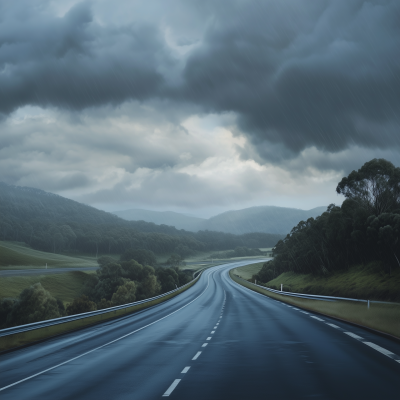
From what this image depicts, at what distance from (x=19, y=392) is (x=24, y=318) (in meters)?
48.2

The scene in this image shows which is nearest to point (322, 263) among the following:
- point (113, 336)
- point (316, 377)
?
point (113, 336)

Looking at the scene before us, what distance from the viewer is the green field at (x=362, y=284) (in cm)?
5209

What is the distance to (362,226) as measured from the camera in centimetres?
6112

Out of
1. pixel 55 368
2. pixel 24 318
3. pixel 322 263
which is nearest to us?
pixel 55 368

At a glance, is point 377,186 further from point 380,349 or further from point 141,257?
point 141,257

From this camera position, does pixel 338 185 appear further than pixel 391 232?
Yes

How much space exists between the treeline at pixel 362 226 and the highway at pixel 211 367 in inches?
1626

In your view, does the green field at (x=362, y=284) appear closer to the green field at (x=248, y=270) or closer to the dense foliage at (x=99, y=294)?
the dense foliage at (x=99, y=294)

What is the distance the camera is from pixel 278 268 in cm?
12362

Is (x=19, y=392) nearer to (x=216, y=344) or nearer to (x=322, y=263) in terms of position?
(x=216, y=344)

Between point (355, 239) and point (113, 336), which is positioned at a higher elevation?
point (355, 239)

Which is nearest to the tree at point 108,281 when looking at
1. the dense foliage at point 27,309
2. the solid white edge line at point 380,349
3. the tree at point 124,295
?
the tree at point 124,295

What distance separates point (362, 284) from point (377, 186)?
49.7 feet

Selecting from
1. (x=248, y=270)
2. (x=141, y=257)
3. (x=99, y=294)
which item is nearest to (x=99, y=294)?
(x=99, y=294)
